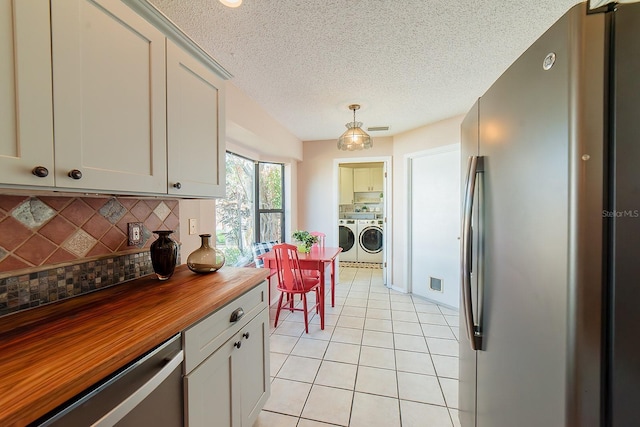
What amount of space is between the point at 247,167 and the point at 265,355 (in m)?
2.37

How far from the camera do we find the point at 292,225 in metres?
3.96

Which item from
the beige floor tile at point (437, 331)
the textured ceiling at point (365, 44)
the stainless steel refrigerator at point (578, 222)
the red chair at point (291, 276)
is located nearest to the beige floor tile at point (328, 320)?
the red chair at point (291, 276)

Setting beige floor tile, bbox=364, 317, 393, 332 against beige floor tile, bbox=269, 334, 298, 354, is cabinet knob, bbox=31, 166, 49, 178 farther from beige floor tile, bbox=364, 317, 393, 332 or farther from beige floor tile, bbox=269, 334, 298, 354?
beige floor tile, bbox=364, 317, 393, 332

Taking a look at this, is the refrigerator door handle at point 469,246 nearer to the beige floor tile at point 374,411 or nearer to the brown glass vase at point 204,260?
the beige floor tile at point 374,411

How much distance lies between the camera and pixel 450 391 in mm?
1780

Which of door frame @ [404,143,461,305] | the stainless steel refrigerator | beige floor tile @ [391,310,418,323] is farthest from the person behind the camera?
door frame @ [404,143,461,305]

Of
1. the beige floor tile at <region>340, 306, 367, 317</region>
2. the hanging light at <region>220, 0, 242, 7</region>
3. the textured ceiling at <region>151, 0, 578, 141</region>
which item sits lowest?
the beige floor tile at <region>340, 306, 367, 317</region>

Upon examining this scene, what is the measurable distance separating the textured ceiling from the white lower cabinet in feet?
5.03

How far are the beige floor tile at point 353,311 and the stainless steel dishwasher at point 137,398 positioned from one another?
2365mm

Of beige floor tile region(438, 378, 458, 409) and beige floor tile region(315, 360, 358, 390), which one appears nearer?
beige floor tile region(438, 378, 458, 409)

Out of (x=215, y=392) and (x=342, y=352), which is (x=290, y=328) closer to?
(x=342, y=352)

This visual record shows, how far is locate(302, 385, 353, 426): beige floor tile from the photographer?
1561 millimetres

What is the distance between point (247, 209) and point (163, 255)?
1951mm

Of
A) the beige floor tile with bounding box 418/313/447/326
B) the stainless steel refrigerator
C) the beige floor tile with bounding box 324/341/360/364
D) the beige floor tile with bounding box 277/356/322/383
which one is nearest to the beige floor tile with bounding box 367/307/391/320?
the beige floor tile with bounding box 418/313/447/326
